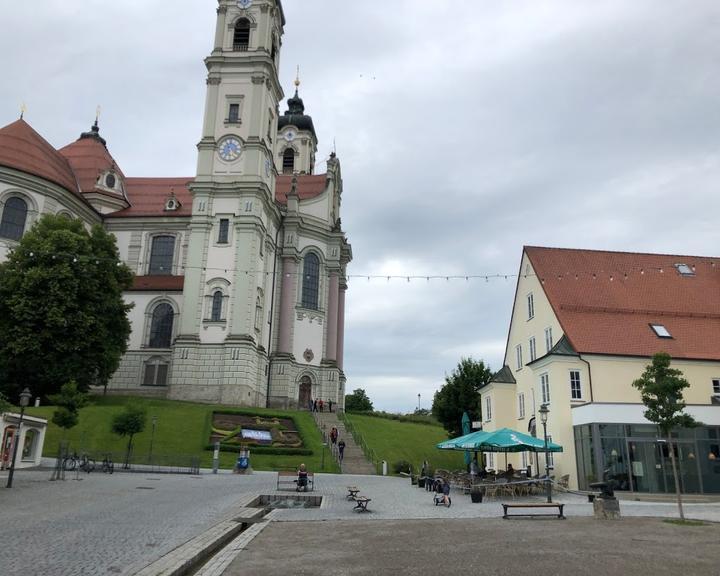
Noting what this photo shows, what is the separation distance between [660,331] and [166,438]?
28.5 meters

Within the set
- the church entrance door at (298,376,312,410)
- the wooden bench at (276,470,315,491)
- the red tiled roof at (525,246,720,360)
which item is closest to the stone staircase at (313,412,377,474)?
the church entrance door at (298,376,312,410)

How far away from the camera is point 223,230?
54.2m

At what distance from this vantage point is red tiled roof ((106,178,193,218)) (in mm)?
63094

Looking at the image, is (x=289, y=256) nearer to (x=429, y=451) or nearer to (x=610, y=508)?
(x=429, y=451)

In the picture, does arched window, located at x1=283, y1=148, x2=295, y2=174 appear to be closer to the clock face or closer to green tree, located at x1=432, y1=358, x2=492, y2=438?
the clock face

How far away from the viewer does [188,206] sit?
65375mm

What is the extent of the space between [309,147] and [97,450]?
183 feet

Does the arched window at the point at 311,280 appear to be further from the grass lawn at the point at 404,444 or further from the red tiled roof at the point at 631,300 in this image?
the red tiled roof at the point at 631,300

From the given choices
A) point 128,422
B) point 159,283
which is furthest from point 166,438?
point 159,283

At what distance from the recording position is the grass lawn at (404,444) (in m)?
44.9

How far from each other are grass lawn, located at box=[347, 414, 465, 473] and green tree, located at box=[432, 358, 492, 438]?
82.4 inches

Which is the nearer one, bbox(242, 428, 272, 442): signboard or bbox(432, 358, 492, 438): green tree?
bbox(242, 428, 272, 442): signboard

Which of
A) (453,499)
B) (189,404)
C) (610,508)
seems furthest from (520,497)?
(189,404)

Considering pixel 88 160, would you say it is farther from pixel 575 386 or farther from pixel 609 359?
pixel 609 359
